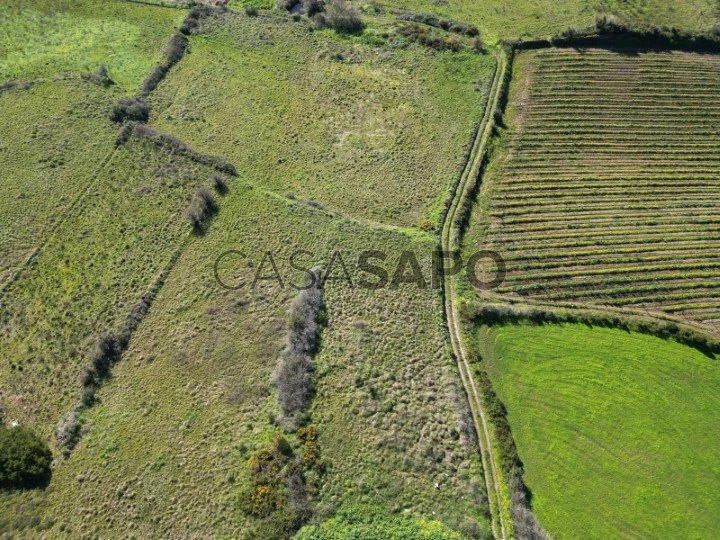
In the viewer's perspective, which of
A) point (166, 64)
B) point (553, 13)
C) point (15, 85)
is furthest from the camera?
point (553, 13)

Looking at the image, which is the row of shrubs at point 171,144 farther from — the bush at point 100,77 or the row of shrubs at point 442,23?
the row of shrubs at point 442,23

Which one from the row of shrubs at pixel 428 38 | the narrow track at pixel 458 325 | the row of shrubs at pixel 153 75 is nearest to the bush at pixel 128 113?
the row of shrubs at pixel 153 75

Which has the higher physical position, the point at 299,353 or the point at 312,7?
the point at 312,7

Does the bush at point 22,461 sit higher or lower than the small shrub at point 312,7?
lower

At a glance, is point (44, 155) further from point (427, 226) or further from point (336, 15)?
point (427, 226)

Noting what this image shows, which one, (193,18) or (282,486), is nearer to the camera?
(282,486)

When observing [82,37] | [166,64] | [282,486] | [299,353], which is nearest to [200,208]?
[299,353]
